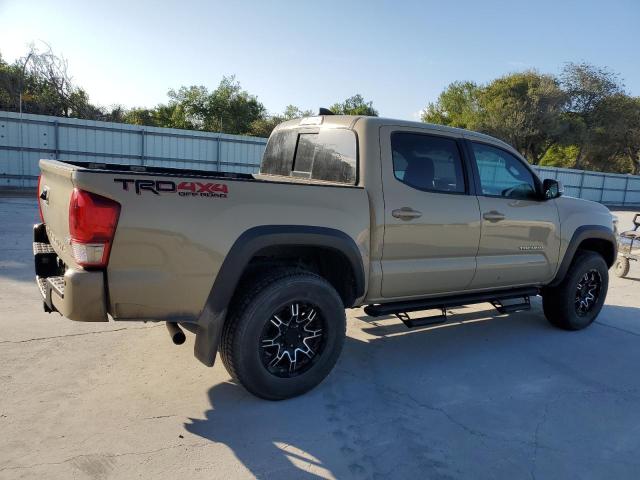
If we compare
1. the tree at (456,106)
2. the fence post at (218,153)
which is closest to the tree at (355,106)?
the tree at (456,106)

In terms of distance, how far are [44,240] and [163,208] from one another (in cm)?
152

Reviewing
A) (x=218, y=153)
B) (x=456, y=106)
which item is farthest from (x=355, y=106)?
(x=218, y=153)

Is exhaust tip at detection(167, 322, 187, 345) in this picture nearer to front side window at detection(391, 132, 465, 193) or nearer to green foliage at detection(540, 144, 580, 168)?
front side window at detection(391, 132, 465, 193)

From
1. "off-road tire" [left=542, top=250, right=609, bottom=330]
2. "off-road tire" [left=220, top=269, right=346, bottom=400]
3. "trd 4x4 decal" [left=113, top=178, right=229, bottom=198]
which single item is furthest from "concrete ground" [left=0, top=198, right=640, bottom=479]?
"trd 4x4 decal" [left=113, top=178, right=229, bottom=198]

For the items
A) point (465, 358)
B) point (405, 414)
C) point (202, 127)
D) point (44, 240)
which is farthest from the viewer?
point (202, 127)

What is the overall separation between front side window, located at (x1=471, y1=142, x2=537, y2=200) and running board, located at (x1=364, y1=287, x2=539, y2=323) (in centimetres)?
92

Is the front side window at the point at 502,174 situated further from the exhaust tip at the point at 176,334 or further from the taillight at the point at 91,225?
the taillight at the point at 91,225

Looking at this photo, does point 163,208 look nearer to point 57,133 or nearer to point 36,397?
point 36,397

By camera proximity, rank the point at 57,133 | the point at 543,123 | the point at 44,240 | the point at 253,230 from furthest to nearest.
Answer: the point at 543,123
the point at 57,133
the point at 44,240
the point at 253,230

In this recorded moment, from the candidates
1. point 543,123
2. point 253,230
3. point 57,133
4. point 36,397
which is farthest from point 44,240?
point 543,123

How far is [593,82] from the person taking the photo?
121 feet

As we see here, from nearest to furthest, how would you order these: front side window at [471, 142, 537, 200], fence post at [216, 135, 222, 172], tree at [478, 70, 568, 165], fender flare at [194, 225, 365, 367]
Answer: fender flare at [194, 225, 365, 367], front side window at [471, 142, 537, 200], fence post at [216, 135, 222, 172], tree at [478, 70, 568, 165]

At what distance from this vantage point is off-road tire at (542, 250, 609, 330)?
518cm

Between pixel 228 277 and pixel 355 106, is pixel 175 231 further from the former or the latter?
pixel 355 106
